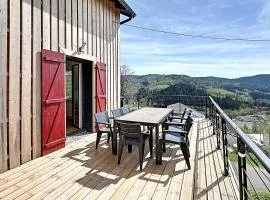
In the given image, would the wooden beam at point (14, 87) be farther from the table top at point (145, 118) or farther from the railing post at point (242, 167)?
the railing post at point (242, 167)

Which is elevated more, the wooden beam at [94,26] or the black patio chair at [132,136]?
the wooden beam at [94,26]

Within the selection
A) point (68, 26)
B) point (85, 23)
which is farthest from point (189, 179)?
point (85, 23)

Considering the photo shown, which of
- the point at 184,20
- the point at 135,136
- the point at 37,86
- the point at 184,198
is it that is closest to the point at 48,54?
the point at 37,86

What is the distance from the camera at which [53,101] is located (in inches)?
172

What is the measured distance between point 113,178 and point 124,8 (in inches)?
237

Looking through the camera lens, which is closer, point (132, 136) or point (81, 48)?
point (132, 136)

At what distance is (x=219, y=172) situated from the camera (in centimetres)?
340

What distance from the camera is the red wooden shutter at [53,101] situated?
4.13m

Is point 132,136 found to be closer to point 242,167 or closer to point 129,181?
point 129,181

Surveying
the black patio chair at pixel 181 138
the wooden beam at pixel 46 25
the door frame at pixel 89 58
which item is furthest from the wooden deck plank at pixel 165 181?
the wooden beam at pixel 46 25

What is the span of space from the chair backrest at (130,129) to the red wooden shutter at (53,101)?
4.84ft

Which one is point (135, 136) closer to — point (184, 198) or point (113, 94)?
point (184, 198)

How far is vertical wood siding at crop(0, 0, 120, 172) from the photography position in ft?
11.0

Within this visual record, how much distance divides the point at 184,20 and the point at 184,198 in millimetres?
13797
